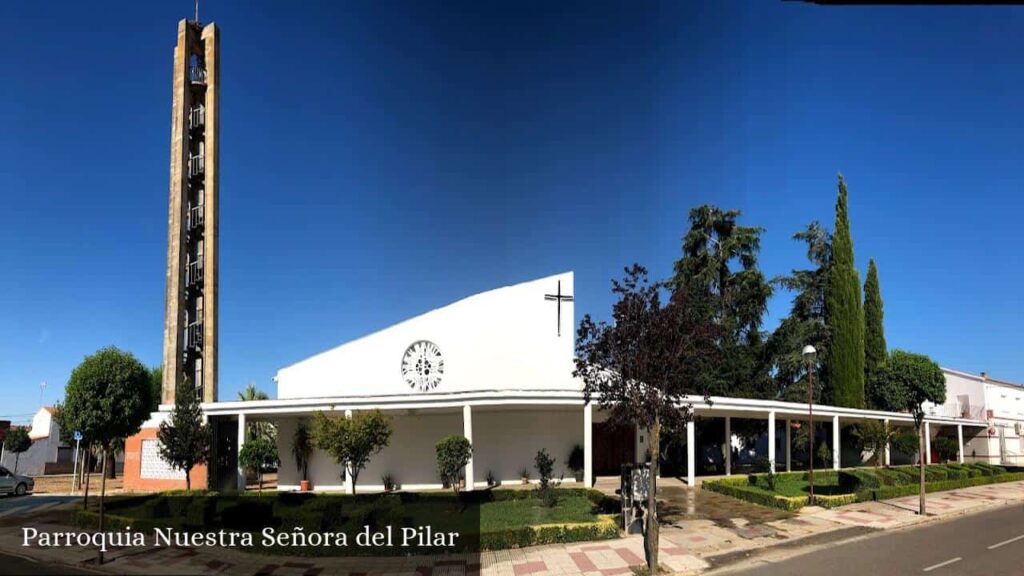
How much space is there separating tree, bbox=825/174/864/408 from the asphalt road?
2170cm

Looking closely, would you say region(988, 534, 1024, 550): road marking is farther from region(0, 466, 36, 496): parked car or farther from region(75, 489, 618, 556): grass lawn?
region(0, 466, 36, 496): parked car

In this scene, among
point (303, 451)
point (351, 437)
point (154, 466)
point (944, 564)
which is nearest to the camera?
point (944, 564)

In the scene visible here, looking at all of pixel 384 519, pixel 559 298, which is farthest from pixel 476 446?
pixel 384 519

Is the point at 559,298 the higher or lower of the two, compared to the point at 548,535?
higher

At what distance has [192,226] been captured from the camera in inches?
1334

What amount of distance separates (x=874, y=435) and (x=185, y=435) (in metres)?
31.1

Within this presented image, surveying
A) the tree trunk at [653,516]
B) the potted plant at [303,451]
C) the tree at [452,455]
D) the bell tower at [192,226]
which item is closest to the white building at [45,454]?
the bell tower at [192,226]

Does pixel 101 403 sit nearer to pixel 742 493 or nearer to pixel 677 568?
pixel 677 568

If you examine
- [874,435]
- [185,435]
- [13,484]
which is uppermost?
[185,435]

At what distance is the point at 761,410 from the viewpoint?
91.4ft

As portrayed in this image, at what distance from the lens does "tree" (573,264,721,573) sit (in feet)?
40.9

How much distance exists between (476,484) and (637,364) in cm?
1461

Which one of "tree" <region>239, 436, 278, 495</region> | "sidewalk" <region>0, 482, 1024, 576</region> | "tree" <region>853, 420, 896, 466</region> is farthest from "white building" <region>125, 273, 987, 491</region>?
"sidewalk" <region>0, 482, 1024, 576</region>

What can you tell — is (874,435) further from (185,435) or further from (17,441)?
(17,441)
